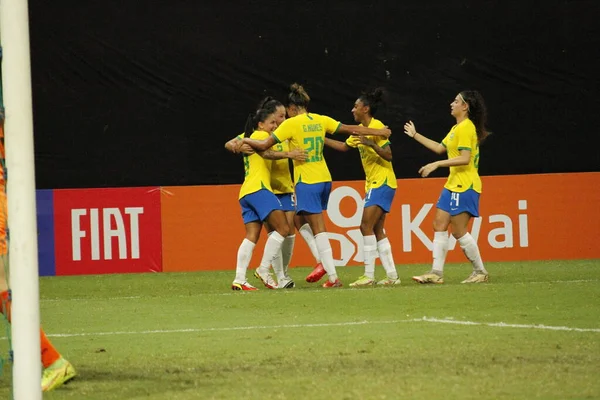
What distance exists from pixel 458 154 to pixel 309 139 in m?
1.57

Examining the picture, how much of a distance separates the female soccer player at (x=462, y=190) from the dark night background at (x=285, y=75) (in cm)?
485

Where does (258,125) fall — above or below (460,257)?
above

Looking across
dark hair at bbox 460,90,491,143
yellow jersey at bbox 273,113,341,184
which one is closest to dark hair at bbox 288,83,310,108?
yellow jersey at bbox 273,113,341,184

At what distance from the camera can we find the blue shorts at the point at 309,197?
1273 centimetres

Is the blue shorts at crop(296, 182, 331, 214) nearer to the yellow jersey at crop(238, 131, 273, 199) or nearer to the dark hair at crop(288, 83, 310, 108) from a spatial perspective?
the yellow jersey at crop(238, 131, 273, 199)

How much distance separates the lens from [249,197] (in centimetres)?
1273

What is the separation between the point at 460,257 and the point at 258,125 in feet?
15.7

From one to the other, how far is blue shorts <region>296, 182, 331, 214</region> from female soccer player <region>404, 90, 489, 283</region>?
1.14 m

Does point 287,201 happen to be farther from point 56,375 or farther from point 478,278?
point 56,375

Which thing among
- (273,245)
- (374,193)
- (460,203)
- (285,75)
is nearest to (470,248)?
(460,203)

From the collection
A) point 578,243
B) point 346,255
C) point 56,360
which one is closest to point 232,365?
point 56,360

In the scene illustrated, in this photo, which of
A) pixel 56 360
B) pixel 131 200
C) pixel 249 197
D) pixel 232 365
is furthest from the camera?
pixel 131 200

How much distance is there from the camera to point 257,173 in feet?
41.9

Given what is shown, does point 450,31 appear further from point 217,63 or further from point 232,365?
point 232,365
